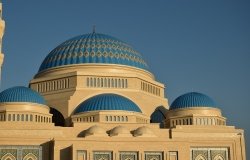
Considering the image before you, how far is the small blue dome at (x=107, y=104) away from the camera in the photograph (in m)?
39.8

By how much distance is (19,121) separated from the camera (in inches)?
1469

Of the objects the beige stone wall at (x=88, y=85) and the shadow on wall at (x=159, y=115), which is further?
the shadow on wall at (x=159, y=115)

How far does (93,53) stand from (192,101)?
411 inches

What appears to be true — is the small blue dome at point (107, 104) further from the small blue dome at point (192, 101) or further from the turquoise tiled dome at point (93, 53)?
the turquoise tiled dome at point (93, 53)

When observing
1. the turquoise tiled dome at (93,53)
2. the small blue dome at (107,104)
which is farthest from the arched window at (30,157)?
the turquoise tiled dome at (93,53)

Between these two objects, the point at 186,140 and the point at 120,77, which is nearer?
the point at 186,140

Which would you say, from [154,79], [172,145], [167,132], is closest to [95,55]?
[154,79]

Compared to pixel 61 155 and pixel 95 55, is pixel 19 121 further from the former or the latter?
pixel 95 55

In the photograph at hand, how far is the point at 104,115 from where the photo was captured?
1545 inches

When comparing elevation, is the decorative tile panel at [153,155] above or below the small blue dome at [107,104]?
below

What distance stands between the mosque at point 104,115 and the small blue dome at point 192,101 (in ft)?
0.27

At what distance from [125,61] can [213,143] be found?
1286cm

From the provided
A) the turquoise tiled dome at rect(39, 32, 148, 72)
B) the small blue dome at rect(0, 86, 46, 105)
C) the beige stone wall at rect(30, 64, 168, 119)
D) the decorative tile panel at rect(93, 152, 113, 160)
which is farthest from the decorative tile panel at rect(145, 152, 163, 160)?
the turquoise tiled dome at rect(39, 32, 148, 72)

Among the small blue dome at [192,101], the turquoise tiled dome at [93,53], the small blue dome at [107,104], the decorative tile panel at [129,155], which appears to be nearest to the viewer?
the decorative tile panel at [129,155]
